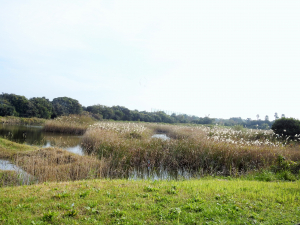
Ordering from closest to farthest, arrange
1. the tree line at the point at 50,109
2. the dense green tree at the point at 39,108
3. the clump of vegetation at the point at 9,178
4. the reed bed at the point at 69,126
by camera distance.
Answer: the clump of vegetation at the point at 9,178
the reed bed at the point at 69,126
the tree line at the point at 50,109
the dense green tree at the point at 39,108

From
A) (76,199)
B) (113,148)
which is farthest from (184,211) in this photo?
(113,148)

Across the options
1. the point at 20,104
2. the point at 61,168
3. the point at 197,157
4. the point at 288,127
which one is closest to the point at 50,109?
the point at 20,104

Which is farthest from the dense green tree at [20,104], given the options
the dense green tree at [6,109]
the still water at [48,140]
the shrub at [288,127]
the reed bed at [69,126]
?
the shrub at [288,127]

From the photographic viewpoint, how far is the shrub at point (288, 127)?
1656 centimetres

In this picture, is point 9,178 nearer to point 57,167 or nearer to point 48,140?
point 57,167

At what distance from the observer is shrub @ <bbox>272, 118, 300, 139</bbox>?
54.3 feet

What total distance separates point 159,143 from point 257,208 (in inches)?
319

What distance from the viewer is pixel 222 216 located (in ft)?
13.0

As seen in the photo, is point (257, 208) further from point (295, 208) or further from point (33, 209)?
point (33, 209)

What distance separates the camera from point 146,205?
429 centimetres

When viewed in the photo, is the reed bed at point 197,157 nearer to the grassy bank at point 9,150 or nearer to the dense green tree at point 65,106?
the grassy bank at point 9,150

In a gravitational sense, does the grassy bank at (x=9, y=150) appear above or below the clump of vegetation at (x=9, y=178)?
above

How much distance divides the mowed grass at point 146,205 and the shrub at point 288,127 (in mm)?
13843

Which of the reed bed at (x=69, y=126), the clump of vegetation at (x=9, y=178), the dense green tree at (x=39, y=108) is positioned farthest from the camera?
the dense green tree at (x=39, y=108)
